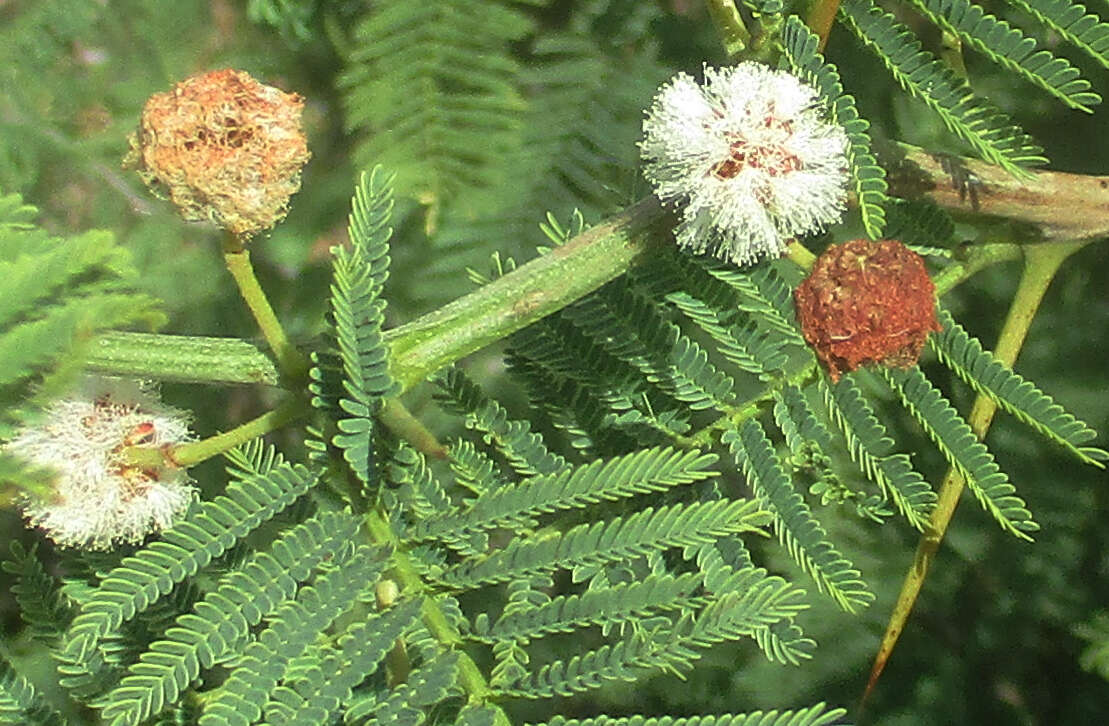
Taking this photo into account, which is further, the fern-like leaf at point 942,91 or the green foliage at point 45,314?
the fern-like leaf at point 942,91

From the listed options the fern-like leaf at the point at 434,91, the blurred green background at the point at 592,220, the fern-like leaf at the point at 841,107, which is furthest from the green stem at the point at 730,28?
the fern-like leaf at the point at 434,91

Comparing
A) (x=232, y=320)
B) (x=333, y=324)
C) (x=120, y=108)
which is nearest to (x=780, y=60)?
(x=333, y=324)

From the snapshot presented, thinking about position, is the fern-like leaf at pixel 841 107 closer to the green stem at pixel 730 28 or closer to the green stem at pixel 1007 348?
the green stem at pixel 730 28

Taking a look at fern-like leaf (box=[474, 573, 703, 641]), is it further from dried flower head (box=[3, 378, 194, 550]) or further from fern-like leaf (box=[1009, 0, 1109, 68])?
fern-like leaf (box=[1009, 0, 1109, 68])

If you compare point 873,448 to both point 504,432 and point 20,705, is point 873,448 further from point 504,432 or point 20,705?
point 20,705

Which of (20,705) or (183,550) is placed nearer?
(183,550)

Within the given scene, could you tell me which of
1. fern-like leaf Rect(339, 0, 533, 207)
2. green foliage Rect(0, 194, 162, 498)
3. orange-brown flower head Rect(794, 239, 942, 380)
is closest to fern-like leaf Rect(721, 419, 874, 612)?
orange-brown flower head Rect(794, 239, 942, 380)

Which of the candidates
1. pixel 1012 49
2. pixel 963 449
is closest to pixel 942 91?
pixel 1012 49
